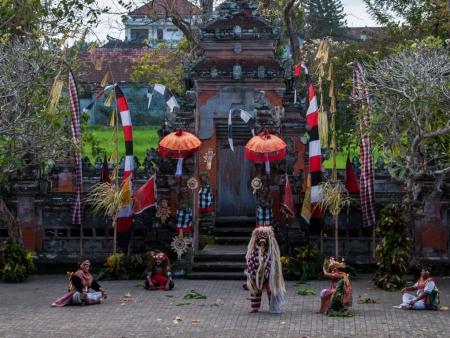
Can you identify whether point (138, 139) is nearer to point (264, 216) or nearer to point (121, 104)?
point (121, 104)

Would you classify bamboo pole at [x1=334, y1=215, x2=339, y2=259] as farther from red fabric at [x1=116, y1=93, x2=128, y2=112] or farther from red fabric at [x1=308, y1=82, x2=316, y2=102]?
red fabric at [x1=116, y1=93, x2=128, y2=112]

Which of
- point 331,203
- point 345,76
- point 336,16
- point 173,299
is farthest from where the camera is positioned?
point 336,16

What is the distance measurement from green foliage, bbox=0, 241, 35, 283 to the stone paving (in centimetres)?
91

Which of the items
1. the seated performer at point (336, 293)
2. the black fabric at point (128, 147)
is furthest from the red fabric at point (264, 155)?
the seated performer at point (336, 293)

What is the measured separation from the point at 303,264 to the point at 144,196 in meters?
4.05

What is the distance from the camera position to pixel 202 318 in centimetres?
1792

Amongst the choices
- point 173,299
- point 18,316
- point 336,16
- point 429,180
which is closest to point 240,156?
point 429,180

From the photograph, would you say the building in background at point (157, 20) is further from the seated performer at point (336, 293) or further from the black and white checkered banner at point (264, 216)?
the seated performer at point (336, 293)

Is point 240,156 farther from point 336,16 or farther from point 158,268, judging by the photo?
point 336,16

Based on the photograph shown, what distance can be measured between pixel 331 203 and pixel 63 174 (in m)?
13.0

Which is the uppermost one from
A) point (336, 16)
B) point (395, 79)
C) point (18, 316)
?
point (336, 16)

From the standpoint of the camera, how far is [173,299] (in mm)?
19906

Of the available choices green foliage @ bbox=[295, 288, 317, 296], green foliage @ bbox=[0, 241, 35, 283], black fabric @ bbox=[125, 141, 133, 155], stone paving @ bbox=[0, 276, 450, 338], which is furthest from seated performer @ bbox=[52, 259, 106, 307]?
black fabric @ bbox=[125, 141, 133, 155]

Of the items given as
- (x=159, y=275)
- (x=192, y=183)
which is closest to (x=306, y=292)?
(x=159, y=275)
